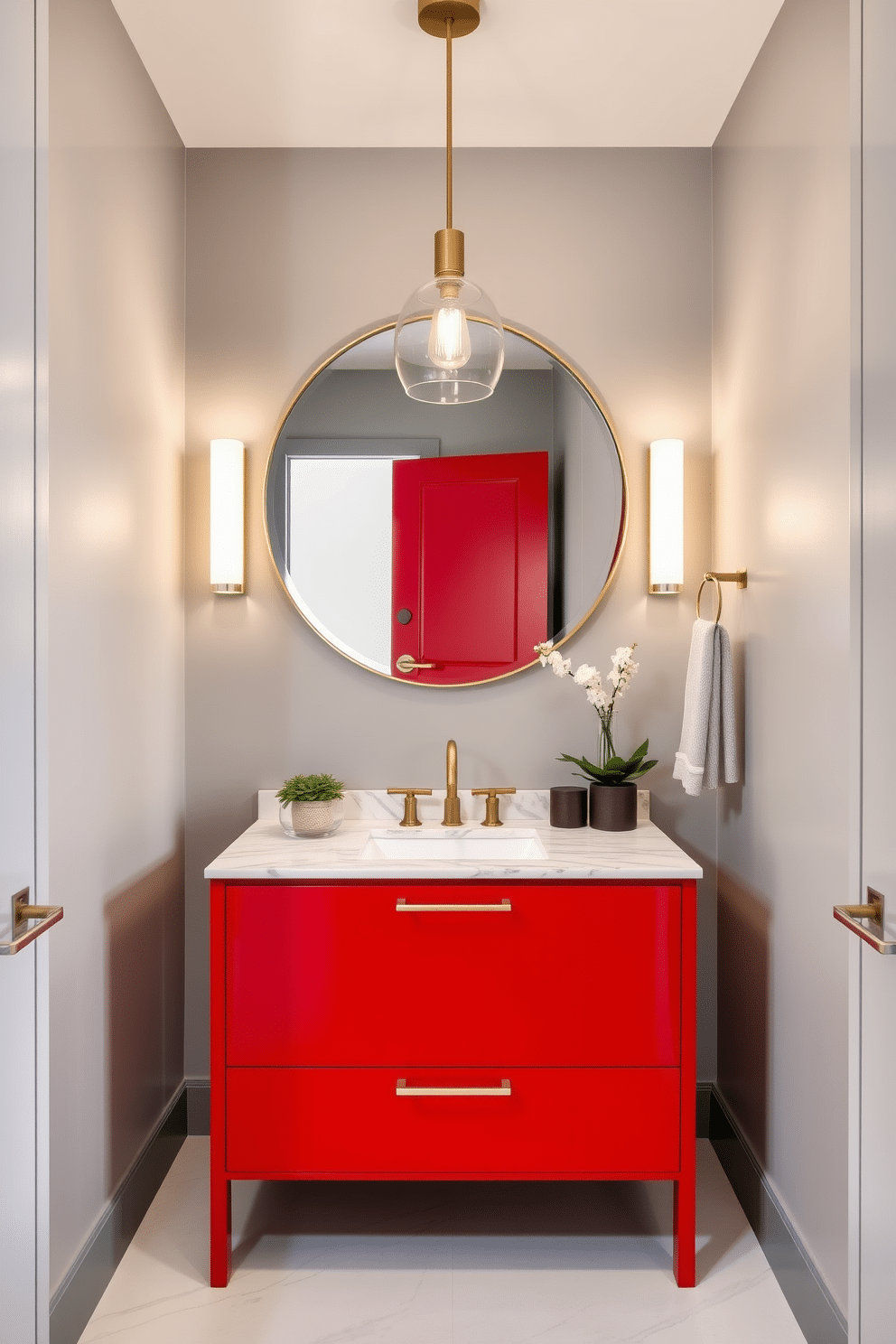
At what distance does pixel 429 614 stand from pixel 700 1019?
3.96ft

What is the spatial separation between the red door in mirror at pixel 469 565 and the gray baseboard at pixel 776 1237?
1184 millimetres

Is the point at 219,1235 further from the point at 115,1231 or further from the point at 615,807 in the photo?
the point at 615,807

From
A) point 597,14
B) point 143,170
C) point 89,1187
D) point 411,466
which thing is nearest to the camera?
point 89,1187

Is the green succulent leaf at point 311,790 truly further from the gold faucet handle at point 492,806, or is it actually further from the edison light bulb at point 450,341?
the edison light bulb at point 450,341

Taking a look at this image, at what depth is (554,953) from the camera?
5.70 feet

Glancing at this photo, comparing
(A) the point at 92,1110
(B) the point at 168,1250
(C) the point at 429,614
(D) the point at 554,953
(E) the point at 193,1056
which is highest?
(C) the point at 429,614

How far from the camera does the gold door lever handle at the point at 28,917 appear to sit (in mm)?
1079

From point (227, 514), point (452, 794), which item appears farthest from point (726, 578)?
point (227, 514)

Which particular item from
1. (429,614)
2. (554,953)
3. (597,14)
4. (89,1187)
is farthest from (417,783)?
(597,14)

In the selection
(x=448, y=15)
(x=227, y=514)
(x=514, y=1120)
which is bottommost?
(x=514, y=1120)

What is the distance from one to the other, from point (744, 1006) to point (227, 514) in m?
1.64

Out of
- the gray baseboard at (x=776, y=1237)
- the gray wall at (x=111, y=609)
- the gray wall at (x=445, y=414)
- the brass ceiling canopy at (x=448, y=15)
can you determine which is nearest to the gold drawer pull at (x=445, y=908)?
the gray wall at (x=111, y=609)

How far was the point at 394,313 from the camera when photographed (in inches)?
89.5

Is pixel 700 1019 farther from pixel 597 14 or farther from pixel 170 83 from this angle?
pixel 170 83
